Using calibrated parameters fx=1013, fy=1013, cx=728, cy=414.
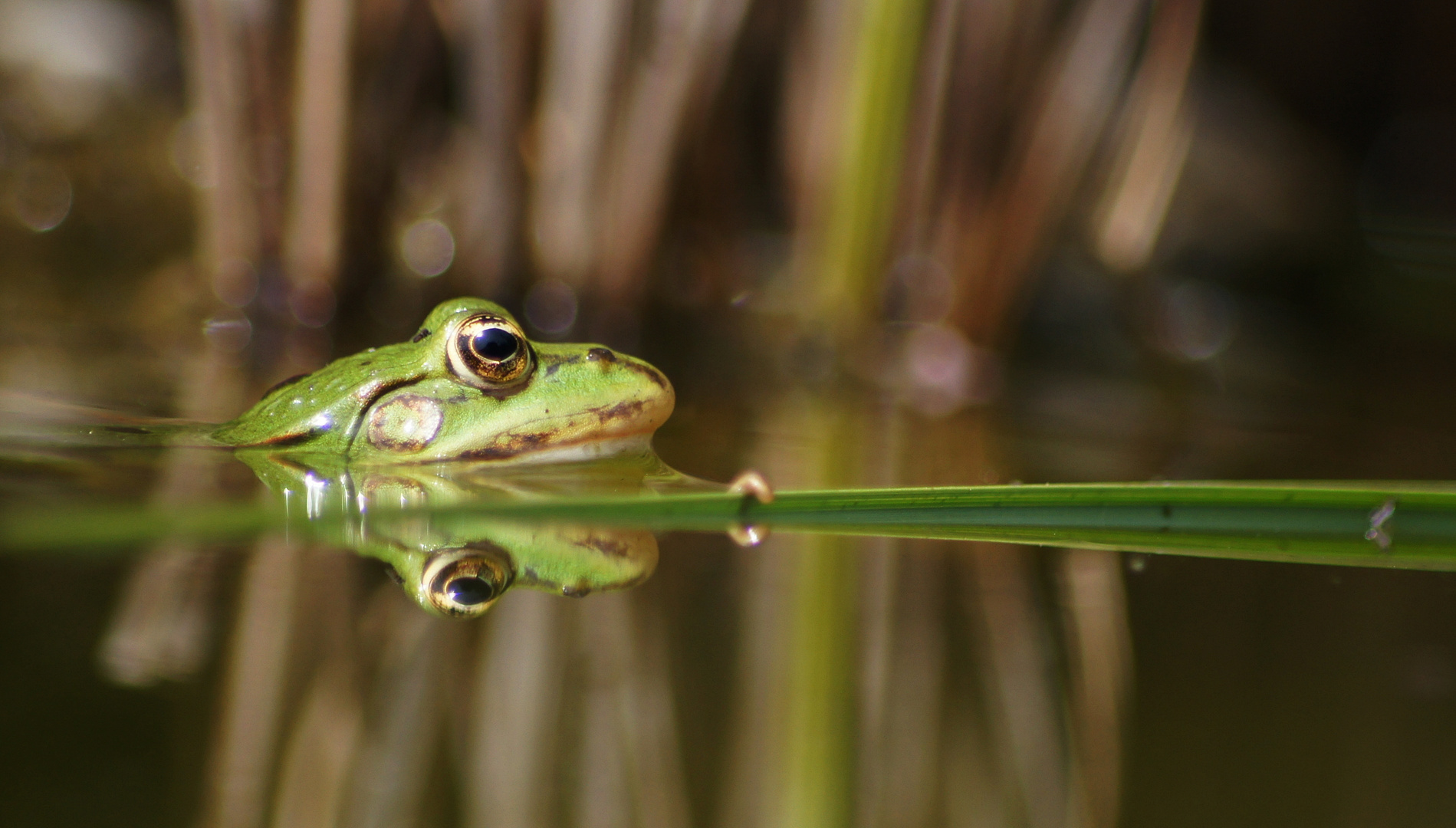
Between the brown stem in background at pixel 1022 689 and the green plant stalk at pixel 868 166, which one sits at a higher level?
the green plant stalk at pixel 868 166

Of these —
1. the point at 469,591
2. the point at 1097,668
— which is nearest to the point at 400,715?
the point at 469,591

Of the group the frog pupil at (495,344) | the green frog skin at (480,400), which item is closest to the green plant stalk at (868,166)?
the green frog skin at (480,400)

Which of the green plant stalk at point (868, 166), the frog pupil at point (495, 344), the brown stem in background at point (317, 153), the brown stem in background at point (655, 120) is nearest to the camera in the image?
the frog pupil at point (495, 344)

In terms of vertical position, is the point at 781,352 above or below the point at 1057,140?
below

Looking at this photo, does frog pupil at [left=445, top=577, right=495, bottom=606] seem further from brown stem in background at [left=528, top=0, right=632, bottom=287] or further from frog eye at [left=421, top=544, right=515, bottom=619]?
brown stem in background at [left=528, top=0, right=632, bottom=287]

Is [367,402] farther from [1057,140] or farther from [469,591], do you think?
[1057,140]

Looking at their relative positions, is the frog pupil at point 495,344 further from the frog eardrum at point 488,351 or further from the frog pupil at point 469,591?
the frog pupil at point 469,591
